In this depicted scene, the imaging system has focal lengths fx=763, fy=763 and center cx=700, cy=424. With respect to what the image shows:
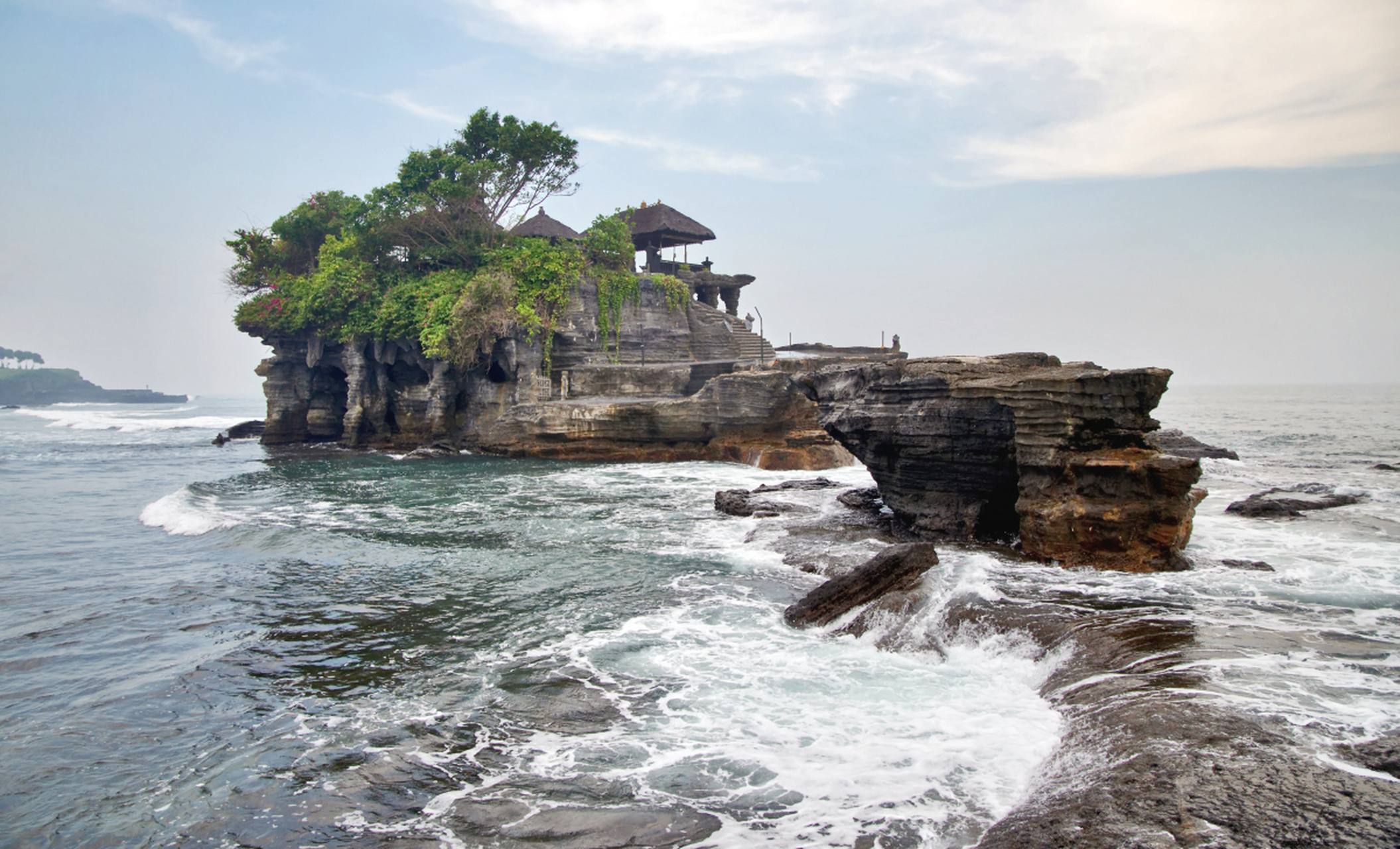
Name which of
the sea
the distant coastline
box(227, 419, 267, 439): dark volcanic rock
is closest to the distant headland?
the distant coastline

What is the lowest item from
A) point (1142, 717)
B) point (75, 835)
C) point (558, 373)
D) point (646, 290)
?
point (75, 835)

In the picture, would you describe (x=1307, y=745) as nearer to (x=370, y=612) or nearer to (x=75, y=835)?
(x=75, y=835)

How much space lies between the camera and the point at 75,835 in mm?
4543

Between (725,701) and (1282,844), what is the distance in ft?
11.7

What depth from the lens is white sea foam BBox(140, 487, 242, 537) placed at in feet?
45.0

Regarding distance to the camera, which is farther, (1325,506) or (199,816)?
(1325,506)

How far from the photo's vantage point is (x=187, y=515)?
578 inches

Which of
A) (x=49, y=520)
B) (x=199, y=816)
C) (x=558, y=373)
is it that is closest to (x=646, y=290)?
(x=558, y=373)

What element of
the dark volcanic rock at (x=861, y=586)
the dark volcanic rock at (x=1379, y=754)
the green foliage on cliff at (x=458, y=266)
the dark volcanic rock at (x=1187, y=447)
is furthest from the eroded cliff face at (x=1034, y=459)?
the green foliage on cliff at (x=458, y=266)

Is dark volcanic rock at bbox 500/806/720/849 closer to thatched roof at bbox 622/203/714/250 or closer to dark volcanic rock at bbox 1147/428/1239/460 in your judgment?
dark volcanic rock at bbox 1147/428/1239/460

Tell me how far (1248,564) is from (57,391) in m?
135

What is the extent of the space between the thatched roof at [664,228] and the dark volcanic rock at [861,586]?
27.5 metres

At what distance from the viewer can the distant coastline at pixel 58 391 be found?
325 ft

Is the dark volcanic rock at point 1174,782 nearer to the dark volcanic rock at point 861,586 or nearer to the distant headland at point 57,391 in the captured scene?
the dark volcanic rock at point 861,586
